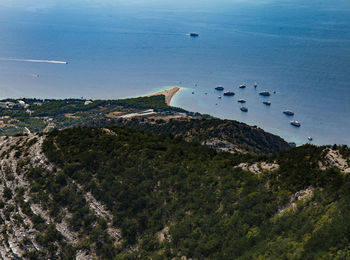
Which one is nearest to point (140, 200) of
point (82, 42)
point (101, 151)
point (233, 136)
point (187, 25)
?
point (101, 151)

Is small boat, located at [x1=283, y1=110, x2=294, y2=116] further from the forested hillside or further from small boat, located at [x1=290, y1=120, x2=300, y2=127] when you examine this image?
the forested hillside

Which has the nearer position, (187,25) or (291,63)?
(291,63)

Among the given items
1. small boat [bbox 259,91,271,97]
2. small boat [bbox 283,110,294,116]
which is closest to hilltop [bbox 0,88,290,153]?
small boat [bbox 283,110,294,116]

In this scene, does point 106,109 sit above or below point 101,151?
below

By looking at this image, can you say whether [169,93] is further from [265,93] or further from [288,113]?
[288,113]

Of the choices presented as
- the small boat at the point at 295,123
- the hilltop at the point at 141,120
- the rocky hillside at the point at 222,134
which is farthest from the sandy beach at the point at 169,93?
the rocky hillside at the point at 222,134

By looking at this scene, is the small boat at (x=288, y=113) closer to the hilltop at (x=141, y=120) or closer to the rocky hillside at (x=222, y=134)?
the hilltop at (x=141, y=120)

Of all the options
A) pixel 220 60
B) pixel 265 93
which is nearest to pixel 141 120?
pixel 265 93

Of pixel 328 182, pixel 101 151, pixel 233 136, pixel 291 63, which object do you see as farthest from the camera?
pixel 291 63

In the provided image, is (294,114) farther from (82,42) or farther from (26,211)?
(82,42)
